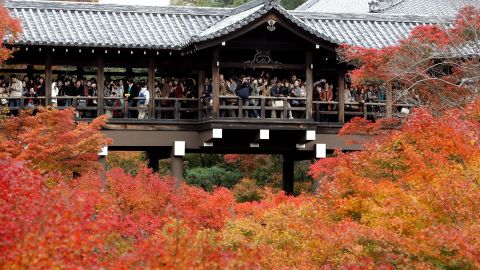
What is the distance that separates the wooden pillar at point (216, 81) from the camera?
2784cm

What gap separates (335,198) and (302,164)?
20.7m

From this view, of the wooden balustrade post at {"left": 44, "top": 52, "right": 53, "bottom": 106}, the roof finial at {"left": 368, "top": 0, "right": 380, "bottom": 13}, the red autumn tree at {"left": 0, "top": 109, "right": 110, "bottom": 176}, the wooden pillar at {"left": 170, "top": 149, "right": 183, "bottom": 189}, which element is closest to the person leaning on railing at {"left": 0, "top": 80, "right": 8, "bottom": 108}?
the wooden balustrade post at {"left": 44, "top": 52, "right": 53, "bottom": 106}

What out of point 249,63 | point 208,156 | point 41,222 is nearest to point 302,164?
point 208,156

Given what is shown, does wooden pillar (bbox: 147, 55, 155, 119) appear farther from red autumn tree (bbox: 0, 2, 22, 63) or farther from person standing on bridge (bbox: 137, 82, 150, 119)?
red autumn tree (bbox: 0, 2, 22, 63)

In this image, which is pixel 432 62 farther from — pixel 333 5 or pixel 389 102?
pixel 333 5

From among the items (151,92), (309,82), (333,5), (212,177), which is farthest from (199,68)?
(333,5)

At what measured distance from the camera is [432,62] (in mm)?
27047

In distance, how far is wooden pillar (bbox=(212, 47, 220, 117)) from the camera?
27.8 meters

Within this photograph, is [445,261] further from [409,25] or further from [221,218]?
[409,25]

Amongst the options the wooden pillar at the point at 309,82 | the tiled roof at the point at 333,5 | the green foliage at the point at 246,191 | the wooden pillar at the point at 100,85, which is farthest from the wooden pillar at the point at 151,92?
the tiled roof at the point at 333,5

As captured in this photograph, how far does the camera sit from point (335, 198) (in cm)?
1884

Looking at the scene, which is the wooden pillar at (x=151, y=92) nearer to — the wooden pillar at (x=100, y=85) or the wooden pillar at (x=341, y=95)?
the wooden pillar at (x=100, y=85)

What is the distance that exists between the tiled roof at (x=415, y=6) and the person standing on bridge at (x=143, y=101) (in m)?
20.7

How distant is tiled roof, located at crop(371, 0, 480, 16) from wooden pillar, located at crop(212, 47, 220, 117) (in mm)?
20238
